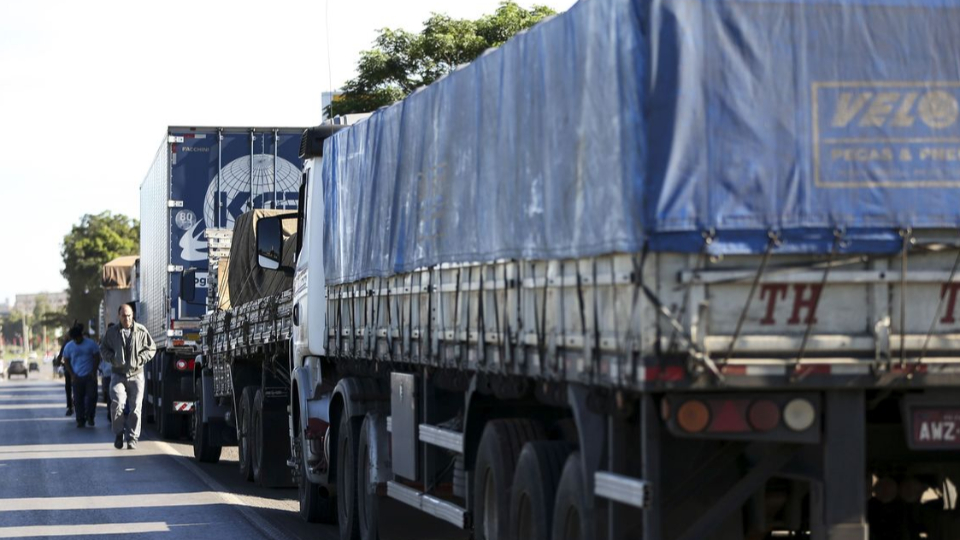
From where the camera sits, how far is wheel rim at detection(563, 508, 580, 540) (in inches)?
270

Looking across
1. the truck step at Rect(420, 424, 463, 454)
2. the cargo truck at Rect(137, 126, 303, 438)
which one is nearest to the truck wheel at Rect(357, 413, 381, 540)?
the truck step at Rect(420, 424, 463, 454)

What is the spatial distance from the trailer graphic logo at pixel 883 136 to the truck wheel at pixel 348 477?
5.57 meters

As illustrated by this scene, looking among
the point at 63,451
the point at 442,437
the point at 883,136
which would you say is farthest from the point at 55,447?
the point at 883,136

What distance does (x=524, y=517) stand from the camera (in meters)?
7.46

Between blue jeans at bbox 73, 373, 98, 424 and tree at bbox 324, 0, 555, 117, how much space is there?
6.62 metres

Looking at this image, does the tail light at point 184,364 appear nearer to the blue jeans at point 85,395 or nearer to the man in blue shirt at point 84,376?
the man in blue shirt at point 84,376

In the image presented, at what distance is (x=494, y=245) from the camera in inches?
310

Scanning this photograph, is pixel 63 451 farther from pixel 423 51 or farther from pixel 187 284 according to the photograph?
pixel 423 51

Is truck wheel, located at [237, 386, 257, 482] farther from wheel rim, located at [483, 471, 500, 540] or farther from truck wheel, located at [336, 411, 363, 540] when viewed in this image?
wheel rim, located at [483, 471, 500, 540]

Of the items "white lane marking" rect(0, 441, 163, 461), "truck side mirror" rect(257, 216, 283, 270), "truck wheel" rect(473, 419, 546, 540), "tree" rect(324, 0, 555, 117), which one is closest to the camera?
Result: "truck wheel" rect(473, 419, 546, 540)

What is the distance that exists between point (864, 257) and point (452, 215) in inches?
120

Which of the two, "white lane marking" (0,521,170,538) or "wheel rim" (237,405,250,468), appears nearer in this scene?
"white lane marking" (0,521,170,538)

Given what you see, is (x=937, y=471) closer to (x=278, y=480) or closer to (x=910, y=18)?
(x=910, y=18)

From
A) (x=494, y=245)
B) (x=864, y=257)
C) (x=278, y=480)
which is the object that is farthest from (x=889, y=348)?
(x=278, y=480)
